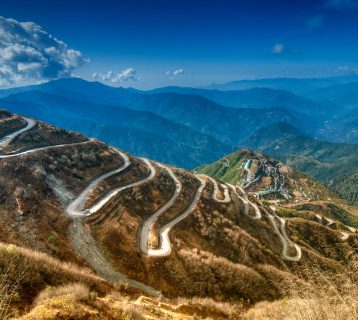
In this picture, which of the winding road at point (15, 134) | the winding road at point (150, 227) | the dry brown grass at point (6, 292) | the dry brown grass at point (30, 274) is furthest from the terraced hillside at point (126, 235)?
the winding road at point (15, 134)

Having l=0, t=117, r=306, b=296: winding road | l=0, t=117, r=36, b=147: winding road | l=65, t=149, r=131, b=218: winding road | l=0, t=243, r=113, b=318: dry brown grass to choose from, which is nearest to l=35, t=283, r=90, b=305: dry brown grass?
l=0, t=243, r=113, b=318: dry brown grass

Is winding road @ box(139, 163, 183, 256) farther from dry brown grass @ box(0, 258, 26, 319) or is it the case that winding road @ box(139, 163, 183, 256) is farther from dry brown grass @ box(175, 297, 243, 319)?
dry brown grass @ box(0, 258, 26, 319)

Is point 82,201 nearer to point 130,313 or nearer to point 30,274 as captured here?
point 30,274

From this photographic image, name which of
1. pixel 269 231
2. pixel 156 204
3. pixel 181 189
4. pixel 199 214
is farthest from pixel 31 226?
pixel 269 231

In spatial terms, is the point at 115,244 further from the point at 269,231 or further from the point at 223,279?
the point at 269,231

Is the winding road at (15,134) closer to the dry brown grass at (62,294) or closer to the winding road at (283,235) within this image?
the winding road at (283,235)

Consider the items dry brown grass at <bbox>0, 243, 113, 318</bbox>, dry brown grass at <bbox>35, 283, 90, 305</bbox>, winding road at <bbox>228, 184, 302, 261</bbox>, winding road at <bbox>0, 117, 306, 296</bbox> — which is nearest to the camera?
dry brown grass at <bbox>35, 283, 90, 305</bbox>

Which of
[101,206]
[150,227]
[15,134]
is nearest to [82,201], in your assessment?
[101,206]

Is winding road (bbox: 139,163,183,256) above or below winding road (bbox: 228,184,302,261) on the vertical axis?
above
